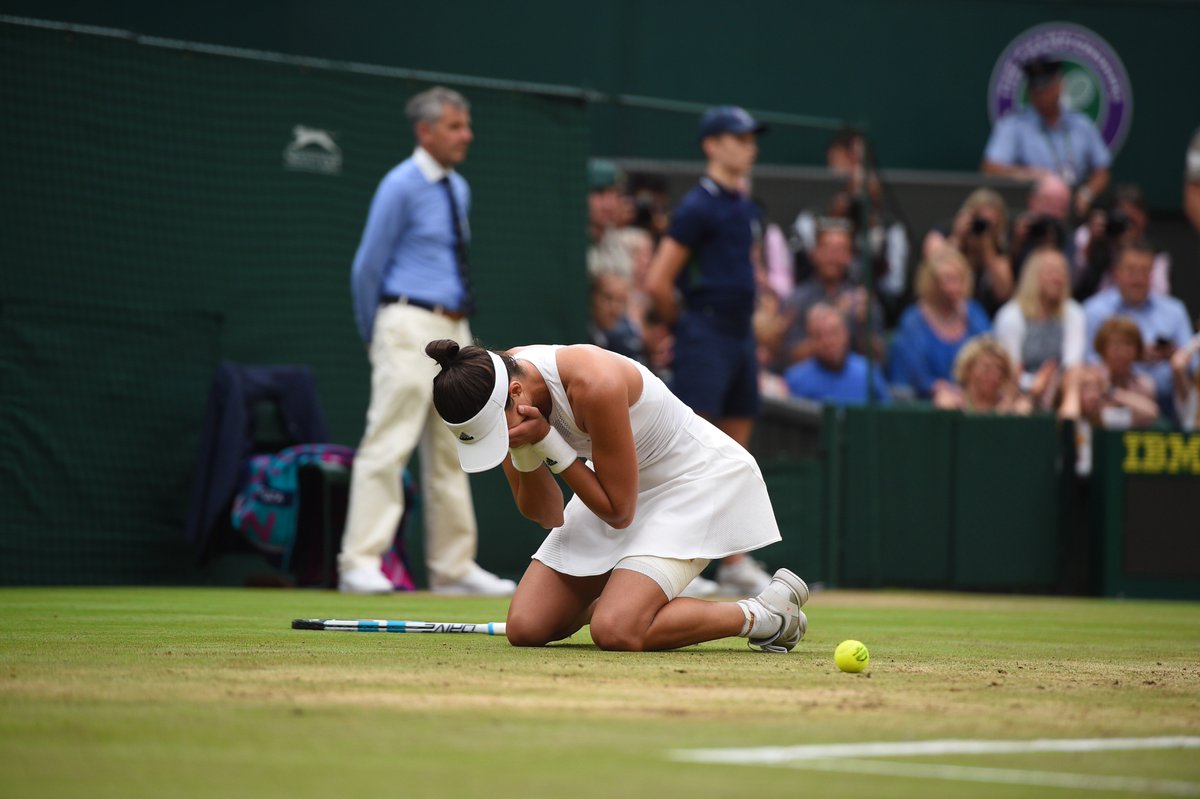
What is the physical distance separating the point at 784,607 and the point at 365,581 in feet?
13.1

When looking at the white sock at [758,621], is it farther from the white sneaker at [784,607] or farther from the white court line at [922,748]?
the white court line at [922,748]

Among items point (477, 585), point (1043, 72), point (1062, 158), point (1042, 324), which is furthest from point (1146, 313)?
point (477, 585)

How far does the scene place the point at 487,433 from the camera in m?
5.75

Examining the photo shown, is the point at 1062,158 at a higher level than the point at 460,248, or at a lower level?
higher

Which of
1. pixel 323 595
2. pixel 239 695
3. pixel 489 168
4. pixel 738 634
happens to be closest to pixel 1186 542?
pixel 489 168

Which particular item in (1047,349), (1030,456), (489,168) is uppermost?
(489,168)

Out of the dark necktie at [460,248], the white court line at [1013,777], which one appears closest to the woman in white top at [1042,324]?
the dark necktie at [460,248]

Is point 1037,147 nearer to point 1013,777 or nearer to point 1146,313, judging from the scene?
point 1146,313

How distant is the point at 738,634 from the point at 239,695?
7.39ft

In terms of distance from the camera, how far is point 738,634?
623 centimetres

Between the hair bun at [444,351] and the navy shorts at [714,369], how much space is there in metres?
4.80

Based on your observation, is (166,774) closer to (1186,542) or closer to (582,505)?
(582,505)

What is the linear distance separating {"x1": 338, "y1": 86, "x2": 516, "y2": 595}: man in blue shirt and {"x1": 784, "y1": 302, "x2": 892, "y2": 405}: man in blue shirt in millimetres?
3809

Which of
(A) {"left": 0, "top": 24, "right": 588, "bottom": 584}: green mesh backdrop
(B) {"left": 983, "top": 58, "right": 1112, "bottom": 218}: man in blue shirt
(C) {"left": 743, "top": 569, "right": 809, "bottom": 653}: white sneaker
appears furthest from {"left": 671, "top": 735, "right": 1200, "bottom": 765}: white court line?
(B) {"left": 983, "top": 58, "right": 1112, "bottom": 218}: man in blue shirt
